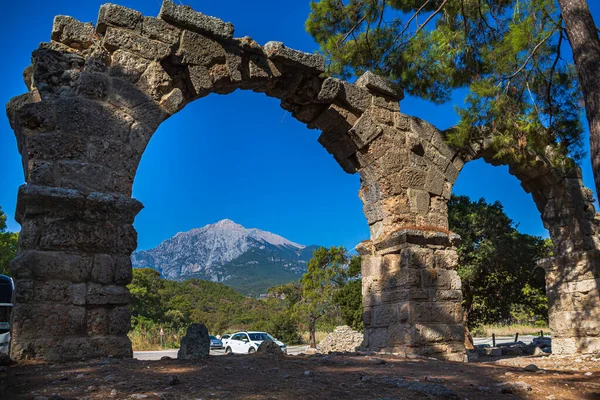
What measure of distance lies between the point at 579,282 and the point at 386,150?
16.1 ft

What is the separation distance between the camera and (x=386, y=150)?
269 inches

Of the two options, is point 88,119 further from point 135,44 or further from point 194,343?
point 194,343

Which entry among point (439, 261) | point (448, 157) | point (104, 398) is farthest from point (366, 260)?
point (104, 398)

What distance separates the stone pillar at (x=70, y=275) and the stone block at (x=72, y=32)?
5.80ft

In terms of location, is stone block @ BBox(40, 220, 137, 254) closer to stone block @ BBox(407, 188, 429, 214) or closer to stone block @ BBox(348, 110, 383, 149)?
stone block @ BBox(348, 110, 383, 149)

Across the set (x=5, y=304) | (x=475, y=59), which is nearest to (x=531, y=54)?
(x=475, y=59)

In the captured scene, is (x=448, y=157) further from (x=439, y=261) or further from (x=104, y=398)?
(x=104, y=398)

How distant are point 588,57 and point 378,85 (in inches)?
110

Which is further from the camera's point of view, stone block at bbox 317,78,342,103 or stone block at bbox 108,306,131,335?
stone block at bbox 317,78,342,103

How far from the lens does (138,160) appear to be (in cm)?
495

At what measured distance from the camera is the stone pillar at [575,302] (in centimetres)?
838

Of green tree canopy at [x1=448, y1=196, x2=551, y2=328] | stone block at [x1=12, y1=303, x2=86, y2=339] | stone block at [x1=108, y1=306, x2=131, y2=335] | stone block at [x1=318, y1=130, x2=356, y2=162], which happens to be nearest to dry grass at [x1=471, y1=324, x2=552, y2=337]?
green tree canopy at [x1=448, y1=196, x2=551, y2=328]

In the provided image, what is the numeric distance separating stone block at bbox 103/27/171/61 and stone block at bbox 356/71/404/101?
9.61 ft

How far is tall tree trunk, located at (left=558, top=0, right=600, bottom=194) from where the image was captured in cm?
465
